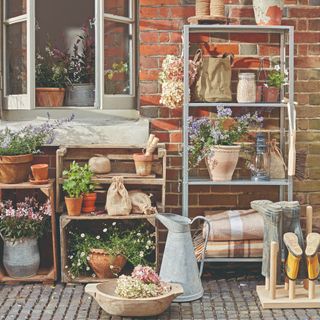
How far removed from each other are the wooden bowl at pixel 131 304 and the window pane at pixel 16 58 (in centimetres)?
188

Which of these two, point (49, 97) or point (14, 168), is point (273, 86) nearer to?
point (49, 97)

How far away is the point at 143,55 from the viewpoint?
559 centimetres

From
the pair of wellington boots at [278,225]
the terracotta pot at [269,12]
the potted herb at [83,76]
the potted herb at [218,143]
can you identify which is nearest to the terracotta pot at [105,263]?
the potted herb at [218,143]

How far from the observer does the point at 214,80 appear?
17.6 feet

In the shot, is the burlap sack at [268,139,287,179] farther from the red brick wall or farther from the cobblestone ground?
the cobblestone ground

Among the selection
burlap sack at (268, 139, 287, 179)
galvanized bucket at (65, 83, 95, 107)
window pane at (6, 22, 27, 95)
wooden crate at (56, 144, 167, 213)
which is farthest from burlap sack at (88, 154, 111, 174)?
burlap sack at (268, 139, 287, 179)

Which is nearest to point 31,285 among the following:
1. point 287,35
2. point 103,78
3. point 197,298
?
point 197,298

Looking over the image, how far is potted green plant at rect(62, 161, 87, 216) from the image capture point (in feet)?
17.2

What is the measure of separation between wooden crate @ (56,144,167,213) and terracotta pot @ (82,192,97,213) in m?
0.11

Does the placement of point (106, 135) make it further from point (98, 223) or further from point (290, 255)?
point (290, 255)

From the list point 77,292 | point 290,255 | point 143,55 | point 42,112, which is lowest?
point 77,292

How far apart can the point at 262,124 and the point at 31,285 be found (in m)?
2.14

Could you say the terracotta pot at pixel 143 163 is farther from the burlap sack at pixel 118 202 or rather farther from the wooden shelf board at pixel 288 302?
the wooden shelf board at pixel 288 302

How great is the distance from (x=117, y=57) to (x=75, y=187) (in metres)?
1.12
